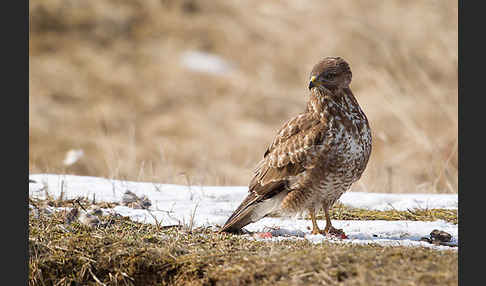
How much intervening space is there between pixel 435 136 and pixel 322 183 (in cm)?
872

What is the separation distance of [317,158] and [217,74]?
13037mm

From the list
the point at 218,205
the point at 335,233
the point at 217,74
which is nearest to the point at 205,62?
the point at 217,74

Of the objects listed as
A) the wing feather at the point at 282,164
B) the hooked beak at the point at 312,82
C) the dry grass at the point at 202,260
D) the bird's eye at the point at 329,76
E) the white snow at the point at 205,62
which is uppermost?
the white snow at the point at 205,62

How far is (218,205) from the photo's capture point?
214 inches

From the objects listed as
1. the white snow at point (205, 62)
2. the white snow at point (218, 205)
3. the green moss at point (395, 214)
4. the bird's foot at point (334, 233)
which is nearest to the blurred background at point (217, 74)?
the white snow at point (205, 62)

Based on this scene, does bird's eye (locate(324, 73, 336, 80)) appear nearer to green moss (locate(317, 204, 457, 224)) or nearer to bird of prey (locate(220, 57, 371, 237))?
bird of prey (locate(220, 57, 371, 237))

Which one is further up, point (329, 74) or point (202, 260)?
point (329, 74)

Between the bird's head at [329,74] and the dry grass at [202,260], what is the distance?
1.21m

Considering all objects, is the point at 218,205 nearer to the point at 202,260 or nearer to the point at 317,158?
the point at 317,158

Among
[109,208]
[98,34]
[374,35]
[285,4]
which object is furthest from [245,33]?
[109,208]

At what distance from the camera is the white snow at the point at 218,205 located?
4.45 m

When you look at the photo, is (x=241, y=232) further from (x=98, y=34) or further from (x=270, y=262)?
(x=98, y=34)

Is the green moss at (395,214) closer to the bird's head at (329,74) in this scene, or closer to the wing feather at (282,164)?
the wing feather at (282,164)

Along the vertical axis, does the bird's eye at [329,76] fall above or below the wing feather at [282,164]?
above
